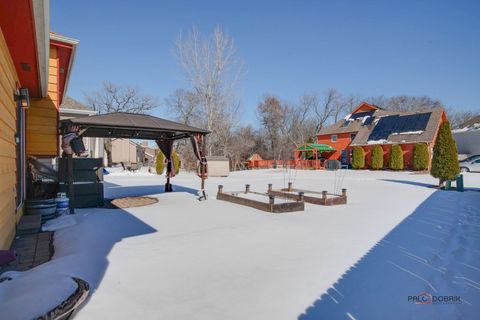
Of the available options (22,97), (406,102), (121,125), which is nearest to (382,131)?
(121,125)

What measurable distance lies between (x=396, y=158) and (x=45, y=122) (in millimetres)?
21798

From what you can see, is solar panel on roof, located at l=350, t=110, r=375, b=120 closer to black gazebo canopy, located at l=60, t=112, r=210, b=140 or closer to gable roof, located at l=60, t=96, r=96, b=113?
black gazebo canopy, located at l=60, t=112, r=210, b=140

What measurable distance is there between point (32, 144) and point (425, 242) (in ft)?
24.3

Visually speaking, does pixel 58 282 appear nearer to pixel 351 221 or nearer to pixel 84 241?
pixel 84 241

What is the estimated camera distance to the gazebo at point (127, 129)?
20.8ft

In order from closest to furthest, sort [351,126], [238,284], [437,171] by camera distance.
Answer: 1. [238,284]
2. [437,171]
3. [351,126]

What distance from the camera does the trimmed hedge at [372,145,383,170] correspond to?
22.4 metres

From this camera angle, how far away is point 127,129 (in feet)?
25.6

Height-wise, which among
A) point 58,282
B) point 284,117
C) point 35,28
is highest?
point 284,117

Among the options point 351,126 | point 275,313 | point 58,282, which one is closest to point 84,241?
point 58,282

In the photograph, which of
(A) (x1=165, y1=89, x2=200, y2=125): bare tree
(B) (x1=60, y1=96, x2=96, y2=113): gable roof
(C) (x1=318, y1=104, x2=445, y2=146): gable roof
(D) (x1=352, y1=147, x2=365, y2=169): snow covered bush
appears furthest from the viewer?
(A) (x1=165, y1=89, x2=200, y2=125): bare tree

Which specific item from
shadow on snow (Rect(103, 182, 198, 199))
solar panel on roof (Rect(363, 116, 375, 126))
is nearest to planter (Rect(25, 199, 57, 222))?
shadow on snow (Rect(103, 182, 198, 199))

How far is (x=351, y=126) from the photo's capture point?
27.3 m

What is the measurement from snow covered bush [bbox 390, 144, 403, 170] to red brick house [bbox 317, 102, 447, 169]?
68cm
